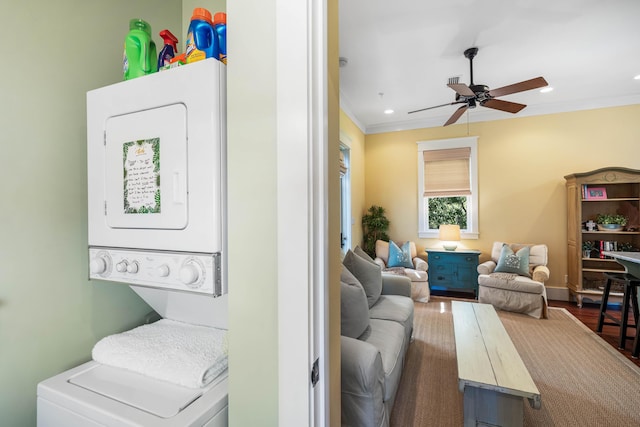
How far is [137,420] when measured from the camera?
2.30ft

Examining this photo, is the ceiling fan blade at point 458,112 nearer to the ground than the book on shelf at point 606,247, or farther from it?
farther from it

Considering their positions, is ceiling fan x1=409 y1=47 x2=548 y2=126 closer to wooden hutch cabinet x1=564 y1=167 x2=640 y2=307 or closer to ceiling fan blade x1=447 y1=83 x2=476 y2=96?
ceiling fan blade x1=447 y1=83 x2=476 y2=96

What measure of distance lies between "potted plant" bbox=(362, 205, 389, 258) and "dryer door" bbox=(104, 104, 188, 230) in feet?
14.3

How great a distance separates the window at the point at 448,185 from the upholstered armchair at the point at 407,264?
0.61 meters

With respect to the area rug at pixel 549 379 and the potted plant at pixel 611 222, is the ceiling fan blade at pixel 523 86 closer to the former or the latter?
the area rug at pixel 549 379

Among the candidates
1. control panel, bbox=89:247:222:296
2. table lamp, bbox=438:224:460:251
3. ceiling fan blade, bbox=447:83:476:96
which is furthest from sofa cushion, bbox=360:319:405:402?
table lamp, bbox=438:224:460:251

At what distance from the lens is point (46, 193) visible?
3.23 feet

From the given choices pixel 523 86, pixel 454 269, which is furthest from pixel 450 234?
pixel 523 86

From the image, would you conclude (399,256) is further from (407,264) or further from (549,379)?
(549,379)

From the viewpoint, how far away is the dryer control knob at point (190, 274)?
2.54 feet

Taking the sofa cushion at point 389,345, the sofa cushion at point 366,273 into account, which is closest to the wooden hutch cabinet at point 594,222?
the sofa cushion at point 366,273

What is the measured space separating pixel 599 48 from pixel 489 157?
189cm

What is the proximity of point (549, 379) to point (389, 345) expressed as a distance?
4.75 feet

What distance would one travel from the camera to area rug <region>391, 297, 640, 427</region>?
1.76m
